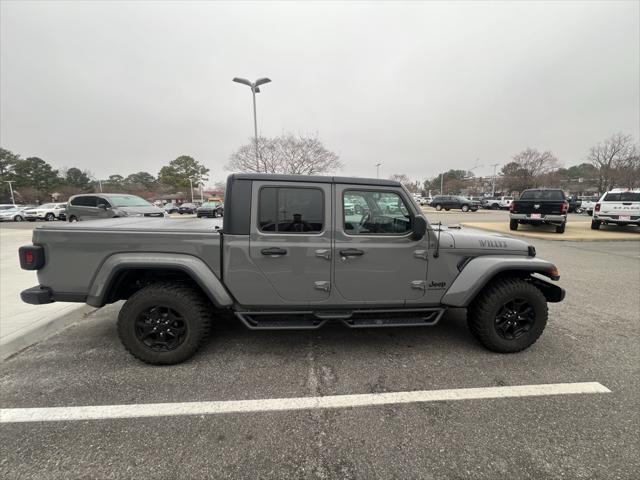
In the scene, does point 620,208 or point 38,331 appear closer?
point 38,331

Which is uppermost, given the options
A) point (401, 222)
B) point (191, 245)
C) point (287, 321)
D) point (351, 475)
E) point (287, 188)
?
point (287, 188)

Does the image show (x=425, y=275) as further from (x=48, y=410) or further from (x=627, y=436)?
(x=48, y=410)

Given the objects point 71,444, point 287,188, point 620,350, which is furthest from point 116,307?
point 620,350

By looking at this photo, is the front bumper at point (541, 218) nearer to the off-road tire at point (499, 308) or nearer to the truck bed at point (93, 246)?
the off-road tire at point (499, 308)

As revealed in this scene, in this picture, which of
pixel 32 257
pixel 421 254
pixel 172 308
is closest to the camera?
pixel 32 257

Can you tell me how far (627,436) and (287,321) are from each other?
8.55 ft

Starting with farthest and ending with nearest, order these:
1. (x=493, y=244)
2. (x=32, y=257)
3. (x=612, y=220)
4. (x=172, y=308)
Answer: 1. (x=612, y=220)
2. (x=493, y=244)
3. (x=172, y=308)
4. (x=32, y=257)

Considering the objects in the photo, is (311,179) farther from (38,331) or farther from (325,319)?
(38,331)

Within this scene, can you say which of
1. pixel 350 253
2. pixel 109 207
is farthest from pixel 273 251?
pixel 109 207

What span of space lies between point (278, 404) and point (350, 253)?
1.39m

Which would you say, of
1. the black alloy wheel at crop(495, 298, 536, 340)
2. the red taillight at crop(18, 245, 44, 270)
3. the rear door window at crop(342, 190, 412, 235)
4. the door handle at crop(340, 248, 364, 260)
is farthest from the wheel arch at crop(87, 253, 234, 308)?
the black alloy wheel at crop(495, 298, 536, 340)

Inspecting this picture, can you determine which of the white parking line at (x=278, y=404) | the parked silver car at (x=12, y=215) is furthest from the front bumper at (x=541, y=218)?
the parked silver car at (x=12, y=215)

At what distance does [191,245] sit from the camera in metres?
2.69

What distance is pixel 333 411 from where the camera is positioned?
220 cm
